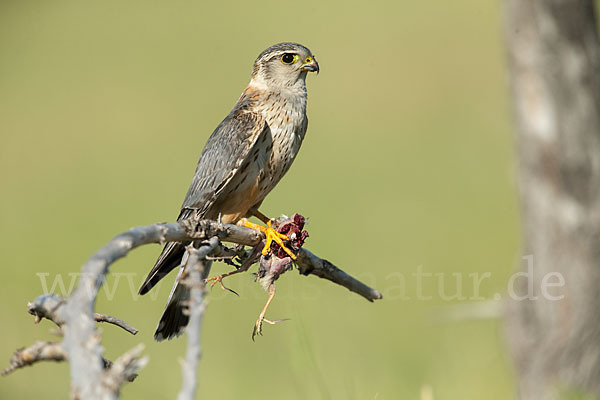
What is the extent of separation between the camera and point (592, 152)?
3.17 metres

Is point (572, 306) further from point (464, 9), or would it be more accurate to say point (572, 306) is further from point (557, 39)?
point (464, 9)

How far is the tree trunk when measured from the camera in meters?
3.12

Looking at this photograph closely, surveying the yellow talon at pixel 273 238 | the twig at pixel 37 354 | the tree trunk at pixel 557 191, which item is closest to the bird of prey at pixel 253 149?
the yellow talon at pixel 273 238

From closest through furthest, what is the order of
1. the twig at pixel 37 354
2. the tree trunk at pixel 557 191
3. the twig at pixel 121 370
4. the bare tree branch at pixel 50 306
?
the twig at pixel 121 370 < the twig at pixel 37 354 < the bare tree branch at pixel 50 306 < the tree trunk at pixel 557 191

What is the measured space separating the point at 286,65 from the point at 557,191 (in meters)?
1.97

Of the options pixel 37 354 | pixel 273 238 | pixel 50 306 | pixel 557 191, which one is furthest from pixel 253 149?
pixel 37 354

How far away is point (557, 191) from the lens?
126 inches

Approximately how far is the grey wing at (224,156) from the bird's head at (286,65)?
31cm

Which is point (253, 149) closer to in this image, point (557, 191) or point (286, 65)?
point (286, 65)

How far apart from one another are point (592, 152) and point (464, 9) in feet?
51.1

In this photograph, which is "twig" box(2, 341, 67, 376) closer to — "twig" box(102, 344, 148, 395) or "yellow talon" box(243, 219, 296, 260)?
"twig" box(102, 344, 148, 395)

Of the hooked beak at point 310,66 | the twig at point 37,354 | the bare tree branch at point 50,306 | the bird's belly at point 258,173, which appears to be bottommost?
the twig at point 37,354

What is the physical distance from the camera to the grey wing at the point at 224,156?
13.6 feet

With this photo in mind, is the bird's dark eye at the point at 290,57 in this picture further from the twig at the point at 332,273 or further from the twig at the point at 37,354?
the twig at the point at 37,354
